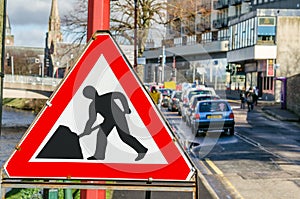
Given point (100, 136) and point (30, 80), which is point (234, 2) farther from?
point (100, 136)

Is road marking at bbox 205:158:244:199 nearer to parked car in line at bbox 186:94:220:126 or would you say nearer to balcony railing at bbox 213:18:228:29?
parked car in line at bbox 186:94:220:126

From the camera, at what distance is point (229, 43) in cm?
6112

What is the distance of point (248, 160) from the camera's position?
1602 centimetres

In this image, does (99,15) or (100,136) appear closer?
(100,136)

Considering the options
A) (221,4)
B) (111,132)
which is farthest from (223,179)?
(221,4)

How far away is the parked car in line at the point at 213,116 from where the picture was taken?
20.4 metres

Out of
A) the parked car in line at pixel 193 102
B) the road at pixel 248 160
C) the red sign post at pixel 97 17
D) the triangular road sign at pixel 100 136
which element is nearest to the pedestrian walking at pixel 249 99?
the road at pixel 248 160

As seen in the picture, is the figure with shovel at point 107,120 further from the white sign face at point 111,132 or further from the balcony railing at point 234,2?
the balcony railing at point 234,2

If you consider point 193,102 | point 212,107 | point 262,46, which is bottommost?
point 212,107

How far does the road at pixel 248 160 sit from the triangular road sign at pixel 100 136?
3.72 metres

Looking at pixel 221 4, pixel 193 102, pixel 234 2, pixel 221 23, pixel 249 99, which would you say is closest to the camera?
pixel 193 102

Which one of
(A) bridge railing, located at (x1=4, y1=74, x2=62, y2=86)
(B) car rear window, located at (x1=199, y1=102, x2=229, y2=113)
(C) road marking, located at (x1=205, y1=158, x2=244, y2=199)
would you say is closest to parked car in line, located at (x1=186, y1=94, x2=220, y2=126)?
(B) car rear window, located at (x1=199, y1=102, x2=229, y2=113)

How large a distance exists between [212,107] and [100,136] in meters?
19.7

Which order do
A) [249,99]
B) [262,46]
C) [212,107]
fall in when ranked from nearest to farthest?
[212,107] → [249,99] → [262,46]
